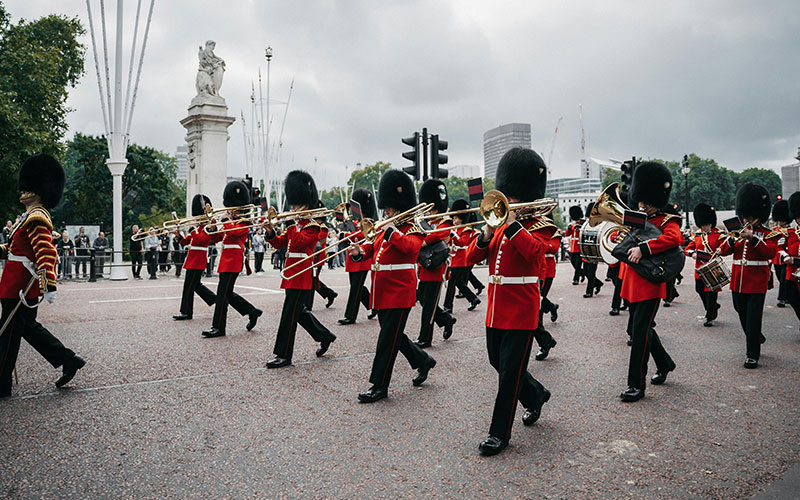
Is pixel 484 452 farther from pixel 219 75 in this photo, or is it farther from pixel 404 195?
pixel 219 75

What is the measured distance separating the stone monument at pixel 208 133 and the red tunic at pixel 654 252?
22466 mm

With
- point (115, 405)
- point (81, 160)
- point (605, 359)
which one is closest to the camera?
point (115, 405)

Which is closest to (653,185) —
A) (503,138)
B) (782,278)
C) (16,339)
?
(16,339)

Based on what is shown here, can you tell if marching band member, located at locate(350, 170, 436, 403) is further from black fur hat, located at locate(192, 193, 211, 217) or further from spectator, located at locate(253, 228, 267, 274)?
spectator, located at locate(253, 228, 267, 274)

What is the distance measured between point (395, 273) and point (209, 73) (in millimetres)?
24616

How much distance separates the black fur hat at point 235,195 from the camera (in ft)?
29.6

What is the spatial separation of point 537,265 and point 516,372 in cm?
77

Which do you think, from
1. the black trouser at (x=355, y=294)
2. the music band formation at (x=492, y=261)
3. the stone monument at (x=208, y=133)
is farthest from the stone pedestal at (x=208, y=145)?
the music band formation at (x=492, y=261)

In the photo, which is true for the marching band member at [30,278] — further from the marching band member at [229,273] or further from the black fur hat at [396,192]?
the black fur hat at [396,192]

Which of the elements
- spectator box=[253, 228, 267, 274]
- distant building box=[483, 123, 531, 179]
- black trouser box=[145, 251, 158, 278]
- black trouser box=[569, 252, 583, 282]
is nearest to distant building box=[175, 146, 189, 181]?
distant building box=[483, 123, 531, 179]

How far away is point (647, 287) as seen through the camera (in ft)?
16.9

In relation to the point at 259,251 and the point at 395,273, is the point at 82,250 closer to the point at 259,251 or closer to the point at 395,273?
the point at 259,251

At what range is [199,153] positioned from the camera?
25.9 metres

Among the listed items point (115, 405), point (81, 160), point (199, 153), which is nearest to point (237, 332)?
point (115, 405)
